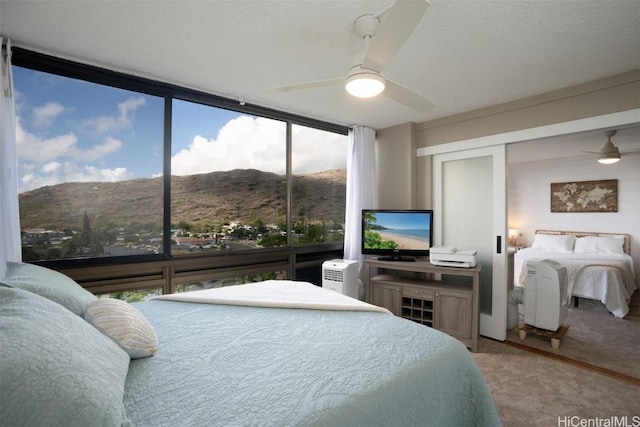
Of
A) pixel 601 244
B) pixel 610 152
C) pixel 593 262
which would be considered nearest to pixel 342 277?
pixel 593 262

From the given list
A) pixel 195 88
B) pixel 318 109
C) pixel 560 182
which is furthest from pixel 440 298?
pixel 560 182

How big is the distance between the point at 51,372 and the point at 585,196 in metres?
7.19

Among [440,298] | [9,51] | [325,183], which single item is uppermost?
[9,51]

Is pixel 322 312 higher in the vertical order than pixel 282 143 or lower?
lower

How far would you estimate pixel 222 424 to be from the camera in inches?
32.4

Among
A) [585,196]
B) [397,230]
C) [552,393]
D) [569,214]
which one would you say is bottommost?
[552,393]

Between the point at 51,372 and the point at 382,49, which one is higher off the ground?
the point at 382,49

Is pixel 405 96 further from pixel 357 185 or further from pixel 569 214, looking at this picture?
pixel 569 214

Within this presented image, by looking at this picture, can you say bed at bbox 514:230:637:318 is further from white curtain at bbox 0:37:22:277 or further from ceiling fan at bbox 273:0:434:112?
white curtain at bbox 0:37:22:277

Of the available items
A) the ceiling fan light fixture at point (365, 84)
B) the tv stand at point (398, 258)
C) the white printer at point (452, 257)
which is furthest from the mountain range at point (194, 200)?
the ceiling fan light fixture at point (365, 84)

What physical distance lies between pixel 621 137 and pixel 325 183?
4246 millimetres

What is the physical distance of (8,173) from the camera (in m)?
1.98

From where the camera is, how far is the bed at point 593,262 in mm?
3873

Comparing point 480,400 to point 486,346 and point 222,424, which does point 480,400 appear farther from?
point 486,346
